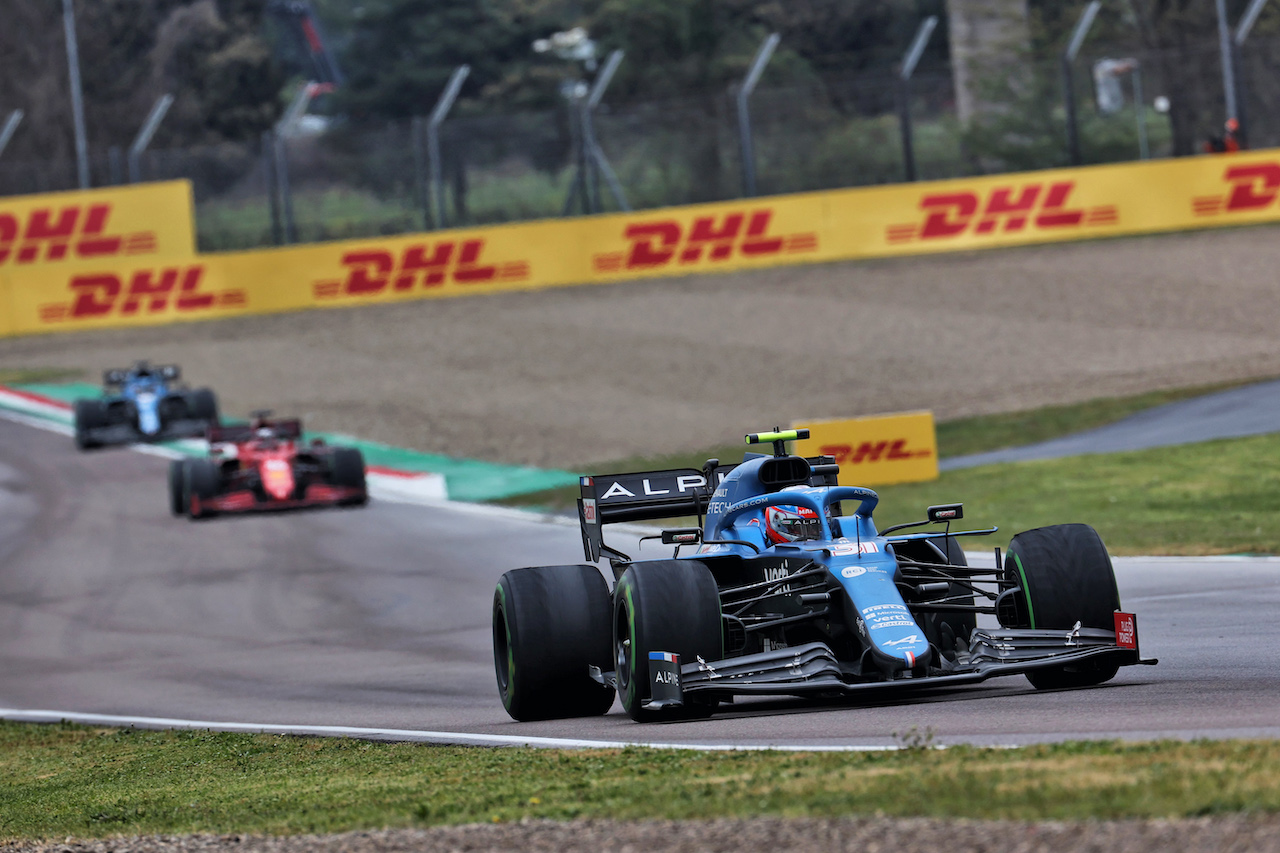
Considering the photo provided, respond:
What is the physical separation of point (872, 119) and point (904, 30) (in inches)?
1121

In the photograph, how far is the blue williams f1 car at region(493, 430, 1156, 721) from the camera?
9.24 meters

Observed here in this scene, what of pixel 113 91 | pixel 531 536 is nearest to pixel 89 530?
pixel 531 536

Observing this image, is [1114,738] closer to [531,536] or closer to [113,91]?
[531,536]

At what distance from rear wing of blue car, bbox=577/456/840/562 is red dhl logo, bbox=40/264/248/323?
1121 inches

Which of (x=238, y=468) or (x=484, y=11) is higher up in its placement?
(x=484, y=11)

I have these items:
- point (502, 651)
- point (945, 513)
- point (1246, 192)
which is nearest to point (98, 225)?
point (1246, 192)

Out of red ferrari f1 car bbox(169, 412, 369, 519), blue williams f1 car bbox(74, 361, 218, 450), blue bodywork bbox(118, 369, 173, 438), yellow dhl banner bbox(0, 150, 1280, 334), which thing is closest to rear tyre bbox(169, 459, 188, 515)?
red ferrari f1 car bbox(169, 412, 369, 519)

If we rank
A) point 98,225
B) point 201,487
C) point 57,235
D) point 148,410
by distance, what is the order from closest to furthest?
point 201,487, point 148,410, point 57,235, point 98,225

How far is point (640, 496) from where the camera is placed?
11812mm

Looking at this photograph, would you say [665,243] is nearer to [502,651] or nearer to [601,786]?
[502,651]

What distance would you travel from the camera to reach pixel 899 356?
1267 inches

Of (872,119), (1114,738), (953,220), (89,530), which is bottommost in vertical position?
(1114,738)

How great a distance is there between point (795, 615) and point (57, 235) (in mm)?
35317

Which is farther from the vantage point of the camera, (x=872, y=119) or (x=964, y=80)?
(x=964, y=80)
